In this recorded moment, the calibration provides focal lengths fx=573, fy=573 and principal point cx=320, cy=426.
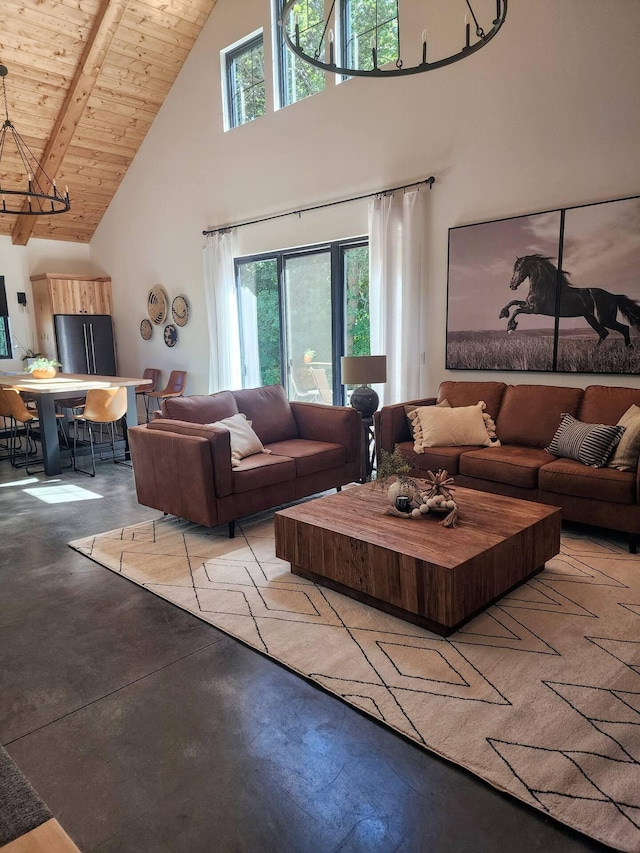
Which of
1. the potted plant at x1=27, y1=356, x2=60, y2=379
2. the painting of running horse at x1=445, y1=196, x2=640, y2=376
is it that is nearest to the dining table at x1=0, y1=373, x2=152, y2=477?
the potted plant at x1=27, y1=356, x2=60, y2=379

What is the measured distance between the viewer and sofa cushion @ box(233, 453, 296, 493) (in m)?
3.82

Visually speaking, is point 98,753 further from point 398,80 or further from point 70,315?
point 70,315

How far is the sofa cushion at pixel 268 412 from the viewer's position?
15.4ft

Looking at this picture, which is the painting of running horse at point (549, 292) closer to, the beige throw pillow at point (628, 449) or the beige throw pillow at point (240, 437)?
the beige throw pillow at point (628, 449)

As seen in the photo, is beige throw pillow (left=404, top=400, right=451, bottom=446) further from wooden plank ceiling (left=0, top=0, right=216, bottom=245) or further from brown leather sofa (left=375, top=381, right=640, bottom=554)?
wooden plank ceiling (left=0, top=0, right=216, bottom=245)

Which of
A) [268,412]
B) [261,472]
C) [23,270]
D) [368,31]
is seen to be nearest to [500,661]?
[261,472]

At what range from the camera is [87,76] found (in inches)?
258

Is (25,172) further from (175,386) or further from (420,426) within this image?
(420,426)

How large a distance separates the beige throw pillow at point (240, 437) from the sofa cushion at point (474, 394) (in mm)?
1579

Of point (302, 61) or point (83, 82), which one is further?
point (83, 82)

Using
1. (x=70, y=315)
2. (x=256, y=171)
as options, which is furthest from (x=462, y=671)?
(x=70, y=315)

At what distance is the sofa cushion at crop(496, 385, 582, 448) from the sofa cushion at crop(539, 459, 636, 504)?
0.45 metres

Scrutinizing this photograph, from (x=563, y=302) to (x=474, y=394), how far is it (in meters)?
0.94

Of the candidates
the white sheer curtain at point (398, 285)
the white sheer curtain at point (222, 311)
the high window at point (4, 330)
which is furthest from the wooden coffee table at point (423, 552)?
the high window at point (4, 330)
